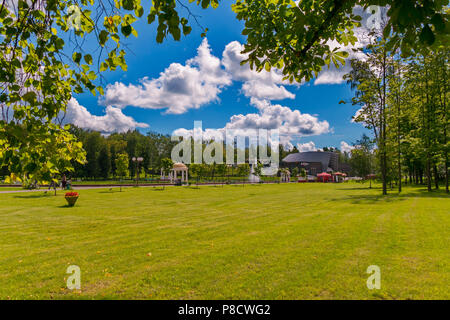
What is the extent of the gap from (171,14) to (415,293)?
5.60 m

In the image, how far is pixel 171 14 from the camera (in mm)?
2994

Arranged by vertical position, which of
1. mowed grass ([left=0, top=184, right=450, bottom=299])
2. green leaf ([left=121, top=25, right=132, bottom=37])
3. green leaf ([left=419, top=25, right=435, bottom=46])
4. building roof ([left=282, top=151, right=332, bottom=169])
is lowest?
mowed grass ([left=0, top=184, right=450, bottom=299])

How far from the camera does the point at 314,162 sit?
114062 mm

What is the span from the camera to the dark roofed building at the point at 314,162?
11338 cm

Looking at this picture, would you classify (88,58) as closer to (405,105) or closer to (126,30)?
(126,30)

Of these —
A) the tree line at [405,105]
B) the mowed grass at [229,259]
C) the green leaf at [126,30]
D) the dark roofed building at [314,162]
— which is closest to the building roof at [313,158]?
the dark roofed building at [314,162]

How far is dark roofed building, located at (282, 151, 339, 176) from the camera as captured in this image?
113 meters

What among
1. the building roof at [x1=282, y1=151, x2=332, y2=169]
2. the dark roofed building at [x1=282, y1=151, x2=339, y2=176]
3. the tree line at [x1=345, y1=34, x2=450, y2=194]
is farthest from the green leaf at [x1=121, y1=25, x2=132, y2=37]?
the building roof at [x1=282, y1=151, x2=332, y2=169]

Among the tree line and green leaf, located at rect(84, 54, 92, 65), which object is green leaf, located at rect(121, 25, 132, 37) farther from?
the tree line

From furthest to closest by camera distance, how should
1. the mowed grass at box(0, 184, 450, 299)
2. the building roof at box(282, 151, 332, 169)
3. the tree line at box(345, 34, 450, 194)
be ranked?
the building roof at box(282, 151, 332, 169)
the tree line at box(345, 34, 450, 194)
the mowed grass at box(0, 184, 450, 299)

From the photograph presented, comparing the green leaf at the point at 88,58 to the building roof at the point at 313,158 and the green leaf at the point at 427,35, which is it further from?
the building roof at the point at 313,158

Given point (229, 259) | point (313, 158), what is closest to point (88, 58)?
point (229, 259)

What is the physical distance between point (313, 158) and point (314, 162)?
245 centimetres
